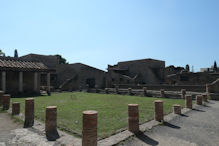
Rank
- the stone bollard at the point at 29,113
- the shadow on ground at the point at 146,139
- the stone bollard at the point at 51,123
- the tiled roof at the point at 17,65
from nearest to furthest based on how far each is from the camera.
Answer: the shadow on ground at the point at 146,139
the stone bollard at the point at 51,123
the stone bollard at the point at 29,113
the tiled roof at the point at 17,65

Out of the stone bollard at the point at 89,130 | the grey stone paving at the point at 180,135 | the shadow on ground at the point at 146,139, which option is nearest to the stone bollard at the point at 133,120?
the shadow on ground at the point at 146,139

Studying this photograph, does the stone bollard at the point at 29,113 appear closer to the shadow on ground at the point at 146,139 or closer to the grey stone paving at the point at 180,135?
the grey stone paving at the point at 180,135

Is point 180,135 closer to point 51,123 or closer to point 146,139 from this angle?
point 146,139

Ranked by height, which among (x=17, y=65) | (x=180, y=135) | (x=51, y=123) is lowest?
(x=180, y=135)

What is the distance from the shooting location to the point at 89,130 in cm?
358

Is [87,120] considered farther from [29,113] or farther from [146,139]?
[29,113]

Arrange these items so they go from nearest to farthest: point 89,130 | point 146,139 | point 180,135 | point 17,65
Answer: point 89,130 → point 146,139 → point 180,135 → point 17,65

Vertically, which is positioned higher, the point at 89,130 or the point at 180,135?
the point at 89,130

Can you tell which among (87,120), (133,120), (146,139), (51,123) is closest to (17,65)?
(51,123)

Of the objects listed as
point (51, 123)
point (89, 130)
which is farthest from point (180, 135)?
point (51, 123)

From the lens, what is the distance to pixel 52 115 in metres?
4.89

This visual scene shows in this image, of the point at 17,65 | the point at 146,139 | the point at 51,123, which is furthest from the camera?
the point at 17,65

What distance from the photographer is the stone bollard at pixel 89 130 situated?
3.53 m

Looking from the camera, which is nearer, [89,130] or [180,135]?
[89,130]
